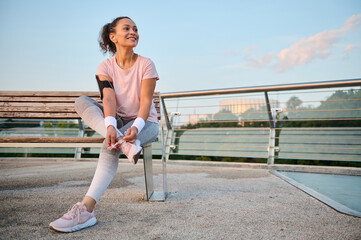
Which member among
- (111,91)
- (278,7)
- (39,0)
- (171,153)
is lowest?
(171,153)

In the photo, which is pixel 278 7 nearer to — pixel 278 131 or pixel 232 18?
pixel 232 18

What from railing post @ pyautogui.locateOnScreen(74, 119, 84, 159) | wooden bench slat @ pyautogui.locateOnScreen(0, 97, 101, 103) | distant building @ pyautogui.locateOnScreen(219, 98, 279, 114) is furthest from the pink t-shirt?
railing post @ pyautogui.locateOnScreen(74, 119, 84, 159)

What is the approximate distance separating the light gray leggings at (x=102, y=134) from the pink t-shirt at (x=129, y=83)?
0.08m

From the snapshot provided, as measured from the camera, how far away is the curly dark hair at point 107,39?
218 centimetres

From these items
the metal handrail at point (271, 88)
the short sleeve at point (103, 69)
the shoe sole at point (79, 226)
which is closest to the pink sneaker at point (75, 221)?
the shoe sole at point (79, 226)

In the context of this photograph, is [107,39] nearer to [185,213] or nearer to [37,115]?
[37,115]

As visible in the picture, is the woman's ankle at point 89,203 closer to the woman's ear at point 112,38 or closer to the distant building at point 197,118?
the woman's ear at point 112,38

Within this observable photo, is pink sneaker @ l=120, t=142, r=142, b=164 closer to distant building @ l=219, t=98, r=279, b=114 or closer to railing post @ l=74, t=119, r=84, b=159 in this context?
distant building @ l=219, t=98, r=279, b=114

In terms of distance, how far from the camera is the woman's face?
207cm

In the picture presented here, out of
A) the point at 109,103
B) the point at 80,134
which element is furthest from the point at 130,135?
the point at 80,134

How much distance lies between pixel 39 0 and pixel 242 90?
10383 mm

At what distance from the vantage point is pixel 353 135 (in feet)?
13.7

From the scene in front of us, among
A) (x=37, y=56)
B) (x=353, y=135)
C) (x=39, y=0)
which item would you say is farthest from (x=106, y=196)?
(x=37, y=56)

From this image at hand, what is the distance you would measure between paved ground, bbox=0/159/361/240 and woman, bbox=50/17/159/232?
0.37m
